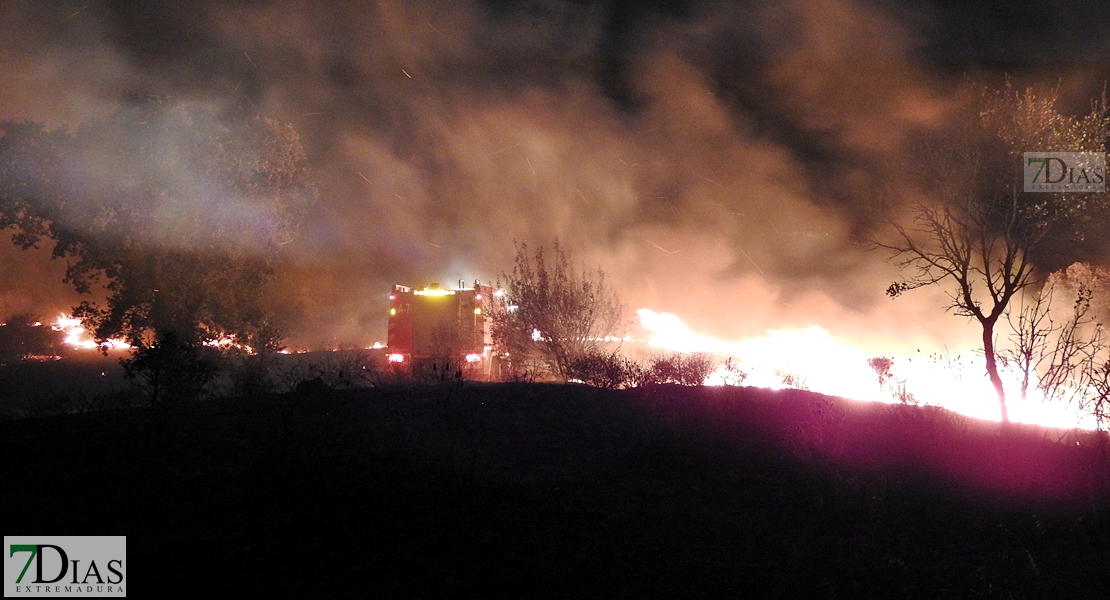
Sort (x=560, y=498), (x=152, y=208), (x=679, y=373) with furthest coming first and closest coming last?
(x=152, y=208)
(x=679, y=373)
(x=560, y=498)

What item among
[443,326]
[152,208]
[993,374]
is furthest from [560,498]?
[152,208]

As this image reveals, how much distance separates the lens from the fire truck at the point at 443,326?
2212 centimetres

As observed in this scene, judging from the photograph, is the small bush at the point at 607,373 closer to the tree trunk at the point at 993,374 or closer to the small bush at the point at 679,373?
the small bush at the point at 679,373

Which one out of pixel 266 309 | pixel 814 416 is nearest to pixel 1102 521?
pixel 814 416

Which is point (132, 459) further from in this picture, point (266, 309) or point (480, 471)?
point (266, 309)

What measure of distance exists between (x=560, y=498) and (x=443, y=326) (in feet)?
53.3

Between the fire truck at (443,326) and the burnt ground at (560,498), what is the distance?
1092 cm

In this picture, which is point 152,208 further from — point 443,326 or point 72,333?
point 72,333

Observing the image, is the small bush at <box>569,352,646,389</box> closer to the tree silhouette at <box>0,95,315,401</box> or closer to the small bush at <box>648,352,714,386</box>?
the small bush at <box>648,352,714,386</box>

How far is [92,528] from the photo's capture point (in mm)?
5395

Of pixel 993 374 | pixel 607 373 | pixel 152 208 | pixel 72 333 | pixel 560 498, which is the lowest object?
pixel 560 498

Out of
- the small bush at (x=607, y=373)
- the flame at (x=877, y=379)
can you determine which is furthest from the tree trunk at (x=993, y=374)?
the small bush at (x=607, y=373)

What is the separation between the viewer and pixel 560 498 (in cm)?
686

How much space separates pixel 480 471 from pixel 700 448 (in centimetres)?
328
